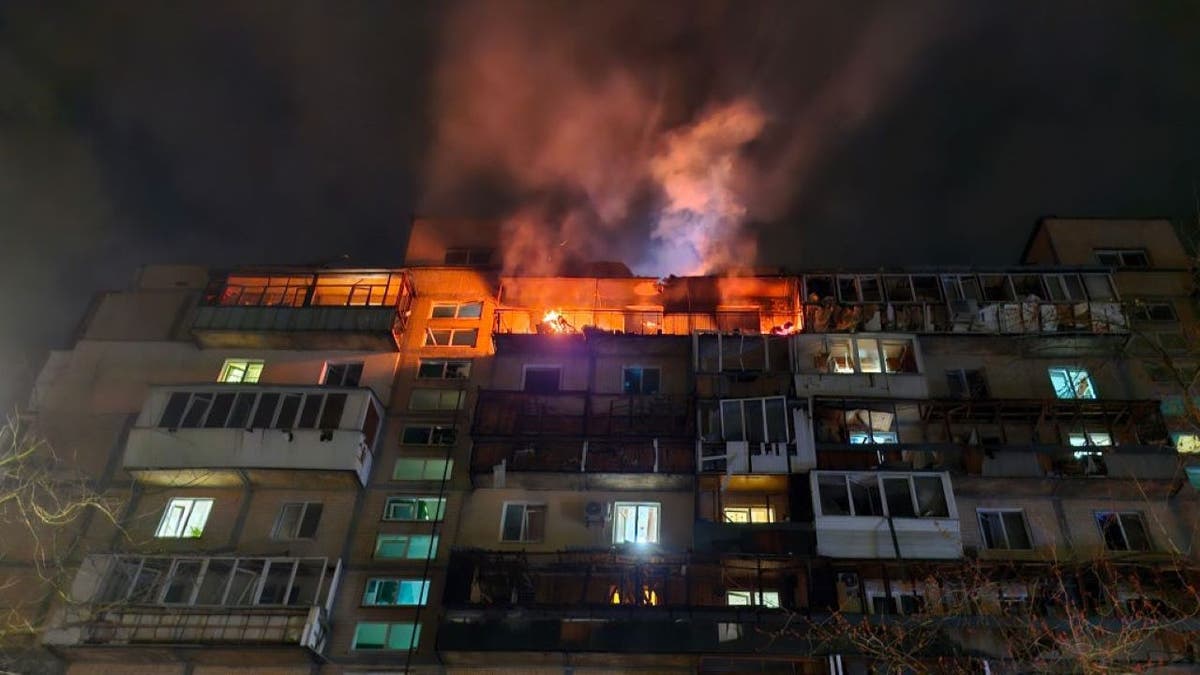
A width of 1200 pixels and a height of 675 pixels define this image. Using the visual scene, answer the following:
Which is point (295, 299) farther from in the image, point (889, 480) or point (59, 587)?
point (889, 480)

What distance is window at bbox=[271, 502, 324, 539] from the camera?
30312 mm

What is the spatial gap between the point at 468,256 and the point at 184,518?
17020 millimetres

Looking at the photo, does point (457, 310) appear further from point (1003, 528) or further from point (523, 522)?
point (1003, 528)

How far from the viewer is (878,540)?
26.8 meters

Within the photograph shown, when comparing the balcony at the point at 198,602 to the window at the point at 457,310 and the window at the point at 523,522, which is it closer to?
the window at the point at 523,522

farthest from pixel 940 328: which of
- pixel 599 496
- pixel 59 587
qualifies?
pixel 59 587

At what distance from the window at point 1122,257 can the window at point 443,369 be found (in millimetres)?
29327

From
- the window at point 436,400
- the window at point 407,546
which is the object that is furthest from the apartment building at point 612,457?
the window at point 436,400

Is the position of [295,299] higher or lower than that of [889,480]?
higher

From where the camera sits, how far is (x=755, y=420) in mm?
30000

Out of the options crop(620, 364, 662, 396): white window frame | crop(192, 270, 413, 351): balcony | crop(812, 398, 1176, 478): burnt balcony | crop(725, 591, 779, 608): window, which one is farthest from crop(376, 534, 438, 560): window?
crop(812, 398, 1176, 478): burnt balcony

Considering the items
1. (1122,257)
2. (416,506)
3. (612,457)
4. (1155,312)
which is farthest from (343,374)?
(1122,257)

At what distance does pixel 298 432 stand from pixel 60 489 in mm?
9950

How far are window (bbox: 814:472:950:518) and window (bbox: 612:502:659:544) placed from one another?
6.31 metres
